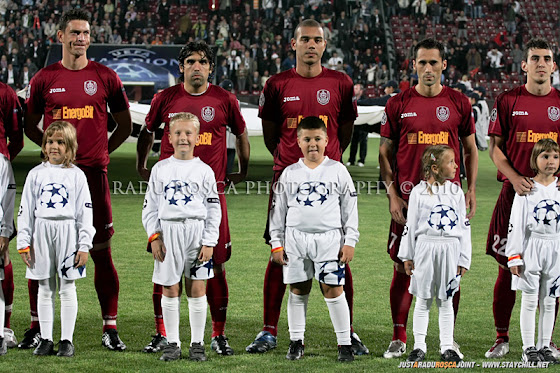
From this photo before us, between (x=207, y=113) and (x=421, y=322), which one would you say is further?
(x=207, y=113)

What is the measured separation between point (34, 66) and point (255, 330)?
25.2m

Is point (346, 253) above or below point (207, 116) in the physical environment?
below

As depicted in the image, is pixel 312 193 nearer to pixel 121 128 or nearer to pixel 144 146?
pixel 144 146

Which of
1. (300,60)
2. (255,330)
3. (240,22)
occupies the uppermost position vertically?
(240,22)

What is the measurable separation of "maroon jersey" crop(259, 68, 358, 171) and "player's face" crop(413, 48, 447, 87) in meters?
0.51

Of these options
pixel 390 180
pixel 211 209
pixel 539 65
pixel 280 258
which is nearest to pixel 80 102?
pixel 211 209

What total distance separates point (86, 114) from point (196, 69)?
30.7 inches

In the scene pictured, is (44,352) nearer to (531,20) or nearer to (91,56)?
(91,56)

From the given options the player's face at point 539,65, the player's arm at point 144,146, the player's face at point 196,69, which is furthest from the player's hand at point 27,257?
the player's face at point 539,65

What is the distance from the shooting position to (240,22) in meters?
33.3

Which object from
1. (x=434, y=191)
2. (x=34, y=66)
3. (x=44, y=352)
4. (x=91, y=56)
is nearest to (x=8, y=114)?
(x=44, y=352)

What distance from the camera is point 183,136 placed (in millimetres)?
4961

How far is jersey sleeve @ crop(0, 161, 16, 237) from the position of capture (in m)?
5.15

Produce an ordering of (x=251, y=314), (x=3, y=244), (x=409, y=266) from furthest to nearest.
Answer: (x=251, y=314)
(x=3, y=244)
(x=409, y=266)
